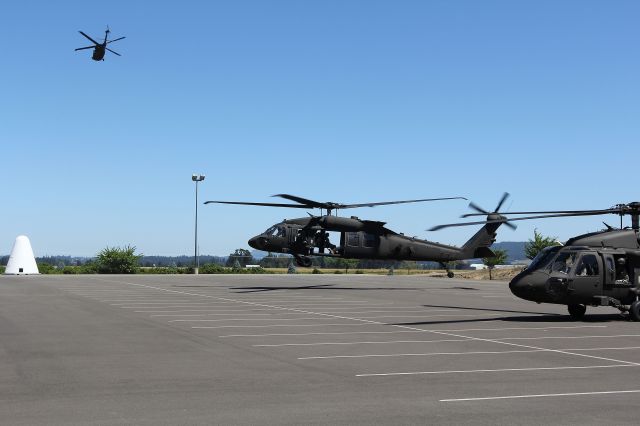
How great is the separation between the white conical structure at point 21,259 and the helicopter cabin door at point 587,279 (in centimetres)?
5235

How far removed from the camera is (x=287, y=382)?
10500 mm

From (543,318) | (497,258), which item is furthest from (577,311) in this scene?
(497,258)

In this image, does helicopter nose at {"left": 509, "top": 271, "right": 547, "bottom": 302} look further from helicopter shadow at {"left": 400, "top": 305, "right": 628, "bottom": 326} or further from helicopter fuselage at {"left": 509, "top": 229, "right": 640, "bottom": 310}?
helicopter shadow at {"left": 400, "top": 305, "right": 628, "bottom": 326}

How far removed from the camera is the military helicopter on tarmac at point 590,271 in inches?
809

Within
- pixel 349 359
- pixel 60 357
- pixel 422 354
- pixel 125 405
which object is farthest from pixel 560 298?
pixel 125 405

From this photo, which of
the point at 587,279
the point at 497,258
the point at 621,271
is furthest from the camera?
the point at 497,258

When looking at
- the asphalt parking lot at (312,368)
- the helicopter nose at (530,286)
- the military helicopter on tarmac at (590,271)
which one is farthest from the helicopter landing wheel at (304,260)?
the helicopter nose at (530,286)

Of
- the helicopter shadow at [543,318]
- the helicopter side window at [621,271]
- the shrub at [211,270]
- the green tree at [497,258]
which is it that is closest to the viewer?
the helicopter shadow at [543,318]

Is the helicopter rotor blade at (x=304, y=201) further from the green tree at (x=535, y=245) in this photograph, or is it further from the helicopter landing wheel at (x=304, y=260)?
the green tree at (x=535, y=245)

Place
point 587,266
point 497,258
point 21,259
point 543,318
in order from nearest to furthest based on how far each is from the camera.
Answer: point 587,266 → point 543,318 → point 21,259 → point 497,258

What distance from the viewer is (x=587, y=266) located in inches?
824

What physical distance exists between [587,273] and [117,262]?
188 feet

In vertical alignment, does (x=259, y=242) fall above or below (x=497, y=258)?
below

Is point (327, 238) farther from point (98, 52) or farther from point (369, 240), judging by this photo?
point (98, 52)
